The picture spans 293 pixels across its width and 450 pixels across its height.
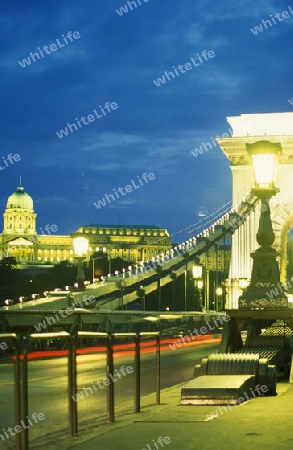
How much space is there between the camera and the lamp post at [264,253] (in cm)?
1273

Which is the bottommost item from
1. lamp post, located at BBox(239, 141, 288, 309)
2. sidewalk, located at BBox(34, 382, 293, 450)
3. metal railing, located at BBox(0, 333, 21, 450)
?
sidewalk, located at BBox(34, 382, 293, 450)

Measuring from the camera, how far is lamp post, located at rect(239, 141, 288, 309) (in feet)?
41.8

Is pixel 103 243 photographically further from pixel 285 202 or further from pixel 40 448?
pixel 40 448

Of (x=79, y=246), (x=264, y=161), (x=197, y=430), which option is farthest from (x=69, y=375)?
(x=79, y=246)

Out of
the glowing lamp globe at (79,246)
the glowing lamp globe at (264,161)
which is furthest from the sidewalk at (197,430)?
the glowing lamp globe at (79,246)

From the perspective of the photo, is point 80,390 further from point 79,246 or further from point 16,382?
point 79,246

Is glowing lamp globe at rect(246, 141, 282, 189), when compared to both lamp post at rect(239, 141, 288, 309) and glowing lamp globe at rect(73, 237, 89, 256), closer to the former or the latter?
lamp post at rect(239, 141, 288, 309)

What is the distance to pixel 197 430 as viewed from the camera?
8219 millimetres

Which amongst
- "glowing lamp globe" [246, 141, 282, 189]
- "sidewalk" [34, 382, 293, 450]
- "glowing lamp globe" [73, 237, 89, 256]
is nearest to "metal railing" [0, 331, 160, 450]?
"sidewalk" [34, 382, 293, 450]

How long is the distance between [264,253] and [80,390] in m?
2.80

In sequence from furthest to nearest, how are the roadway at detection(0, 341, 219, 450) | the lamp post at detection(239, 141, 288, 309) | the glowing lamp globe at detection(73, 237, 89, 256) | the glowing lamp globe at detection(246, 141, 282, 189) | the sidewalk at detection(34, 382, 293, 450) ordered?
the glowing lamp globe at detection(73, 237, 89, 256) → the glowing lamp globe at detection(246, 141, 282, 189) → the lamp post at detection(239, 141, 288, 309) → the roadway at detection(0, 341, 219, 450) → the sidewalk at detection(34, 382, 293, 450)

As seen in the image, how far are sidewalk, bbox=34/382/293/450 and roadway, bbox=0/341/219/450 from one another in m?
0.33

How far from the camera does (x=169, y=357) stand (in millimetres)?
22484

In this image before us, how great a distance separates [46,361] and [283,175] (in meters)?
34.8
